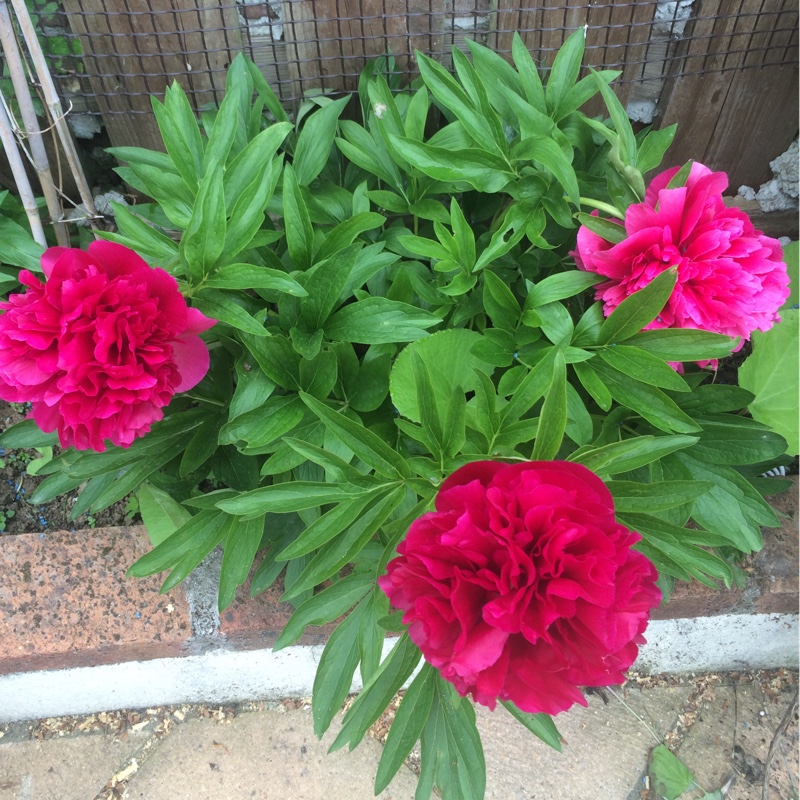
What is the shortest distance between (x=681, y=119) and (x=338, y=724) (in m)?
1.47

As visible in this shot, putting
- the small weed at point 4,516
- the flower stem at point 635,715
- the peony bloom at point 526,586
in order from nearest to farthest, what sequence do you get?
1. the peony bloom at point 526,586
2. the small weed at point 4,516
3. the flower stem at point 635,715

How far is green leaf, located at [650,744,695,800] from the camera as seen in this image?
1.41m

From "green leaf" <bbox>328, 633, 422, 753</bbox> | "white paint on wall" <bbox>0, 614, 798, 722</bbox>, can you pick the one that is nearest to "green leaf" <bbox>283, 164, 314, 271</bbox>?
"green leaf" <bbox>328, 633, 422, 753</bbox>

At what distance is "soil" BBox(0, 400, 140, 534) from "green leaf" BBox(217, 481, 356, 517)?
64 cm

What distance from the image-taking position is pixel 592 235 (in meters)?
0.92

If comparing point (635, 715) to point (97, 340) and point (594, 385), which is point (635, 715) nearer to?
point (594, 385)

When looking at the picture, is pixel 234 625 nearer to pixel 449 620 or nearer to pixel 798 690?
pixel 449 620

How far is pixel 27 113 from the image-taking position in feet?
3.21

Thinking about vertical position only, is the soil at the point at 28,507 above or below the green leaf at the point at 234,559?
below

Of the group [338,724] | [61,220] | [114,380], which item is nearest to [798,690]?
[338,724]

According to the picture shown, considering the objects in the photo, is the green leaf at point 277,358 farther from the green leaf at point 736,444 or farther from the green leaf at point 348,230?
the green leaf at point 736,444

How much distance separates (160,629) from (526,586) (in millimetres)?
869

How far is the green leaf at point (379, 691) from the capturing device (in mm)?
902

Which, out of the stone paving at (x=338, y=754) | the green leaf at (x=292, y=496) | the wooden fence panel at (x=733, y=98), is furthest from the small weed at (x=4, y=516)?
the wooden fence panel at (x=733, y=98)
